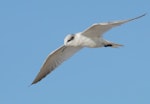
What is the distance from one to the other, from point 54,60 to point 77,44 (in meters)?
1.89

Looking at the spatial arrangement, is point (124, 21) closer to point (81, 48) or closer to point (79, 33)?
point (79, 33)

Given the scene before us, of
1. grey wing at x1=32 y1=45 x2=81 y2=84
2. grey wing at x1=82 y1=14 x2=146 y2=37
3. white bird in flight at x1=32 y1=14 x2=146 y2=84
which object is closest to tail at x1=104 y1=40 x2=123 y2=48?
white bird in flight at x1=32 y1=14 x2=146 y2=84

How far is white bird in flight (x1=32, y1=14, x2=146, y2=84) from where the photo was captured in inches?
723

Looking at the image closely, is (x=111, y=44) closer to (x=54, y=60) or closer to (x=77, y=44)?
(x=77, y=44)

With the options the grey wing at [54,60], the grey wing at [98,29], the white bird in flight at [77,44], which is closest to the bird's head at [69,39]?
the white bird in flight at [77,44]

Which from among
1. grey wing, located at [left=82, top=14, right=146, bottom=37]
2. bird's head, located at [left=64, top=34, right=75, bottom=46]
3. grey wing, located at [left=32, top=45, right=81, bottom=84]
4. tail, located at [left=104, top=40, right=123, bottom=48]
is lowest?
tail, located at [left=104, top=40, right=123, bottom=48]

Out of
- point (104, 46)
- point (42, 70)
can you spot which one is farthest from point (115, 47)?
point (42, 70)

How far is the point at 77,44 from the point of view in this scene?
19.1 m

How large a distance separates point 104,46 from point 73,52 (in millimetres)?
2263

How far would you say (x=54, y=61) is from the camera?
20688 mm

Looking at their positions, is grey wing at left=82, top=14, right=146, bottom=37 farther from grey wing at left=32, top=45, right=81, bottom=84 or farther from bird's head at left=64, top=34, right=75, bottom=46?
grey wing at left=32, top=45, right=81, bottom=84

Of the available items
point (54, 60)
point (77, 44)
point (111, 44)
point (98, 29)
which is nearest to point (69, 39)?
point (77, 44)

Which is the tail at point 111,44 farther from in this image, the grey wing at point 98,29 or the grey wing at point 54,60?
the grey wing at point 54,60

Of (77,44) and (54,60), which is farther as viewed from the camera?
(54,60)
